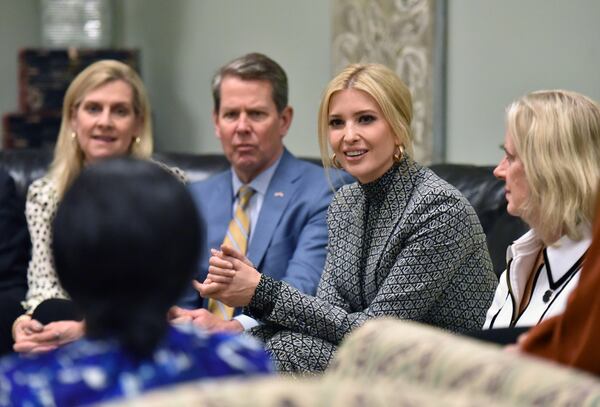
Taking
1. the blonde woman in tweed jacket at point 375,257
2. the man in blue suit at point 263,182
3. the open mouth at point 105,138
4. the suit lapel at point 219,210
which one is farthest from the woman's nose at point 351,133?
the open mouth at point 105,138

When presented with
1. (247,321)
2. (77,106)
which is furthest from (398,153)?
(77,106)

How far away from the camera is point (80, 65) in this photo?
19.1ft

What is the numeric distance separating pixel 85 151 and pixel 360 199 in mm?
1344

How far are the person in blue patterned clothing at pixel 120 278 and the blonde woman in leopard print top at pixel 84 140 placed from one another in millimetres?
2625

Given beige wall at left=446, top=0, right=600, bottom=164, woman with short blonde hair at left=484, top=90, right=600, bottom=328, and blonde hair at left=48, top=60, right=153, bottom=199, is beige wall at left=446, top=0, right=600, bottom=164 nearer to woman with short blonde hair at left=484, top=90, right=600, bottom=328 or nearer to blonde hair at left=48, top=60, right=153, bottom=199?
blonde hair at left=48, top=60, right=153, bottom=199

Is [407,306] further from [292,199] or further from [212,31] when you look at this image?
[212,31]

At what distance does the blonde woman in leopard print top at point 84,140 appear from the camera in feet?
13.3

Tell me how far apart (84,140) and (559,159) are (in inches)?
83.6

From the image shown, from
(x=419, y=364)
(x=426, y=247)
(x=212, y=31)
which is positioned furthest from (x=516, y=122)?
(x=212, y=31)

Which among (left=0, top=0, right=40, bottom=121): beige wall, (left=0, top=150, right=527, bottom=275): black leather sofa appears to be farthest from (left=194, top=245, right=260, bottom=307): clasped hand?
(left=0, top=0, right=40, bottom=121): beige wall

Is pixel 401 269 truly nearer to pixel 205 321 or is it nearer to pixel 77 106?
pixel 205 321

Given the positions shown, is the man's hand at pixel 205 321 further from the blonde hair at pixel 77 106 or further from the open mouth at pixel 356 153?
the blonde hair at pixel 77 106

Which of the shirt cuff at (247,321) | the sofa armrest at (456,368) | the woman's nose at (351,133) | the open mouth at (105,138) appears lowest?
the shirt cuff at (247,321)

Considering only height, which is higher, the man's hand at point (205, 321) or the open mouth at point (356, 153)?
the open mouth at point (356, 153)
